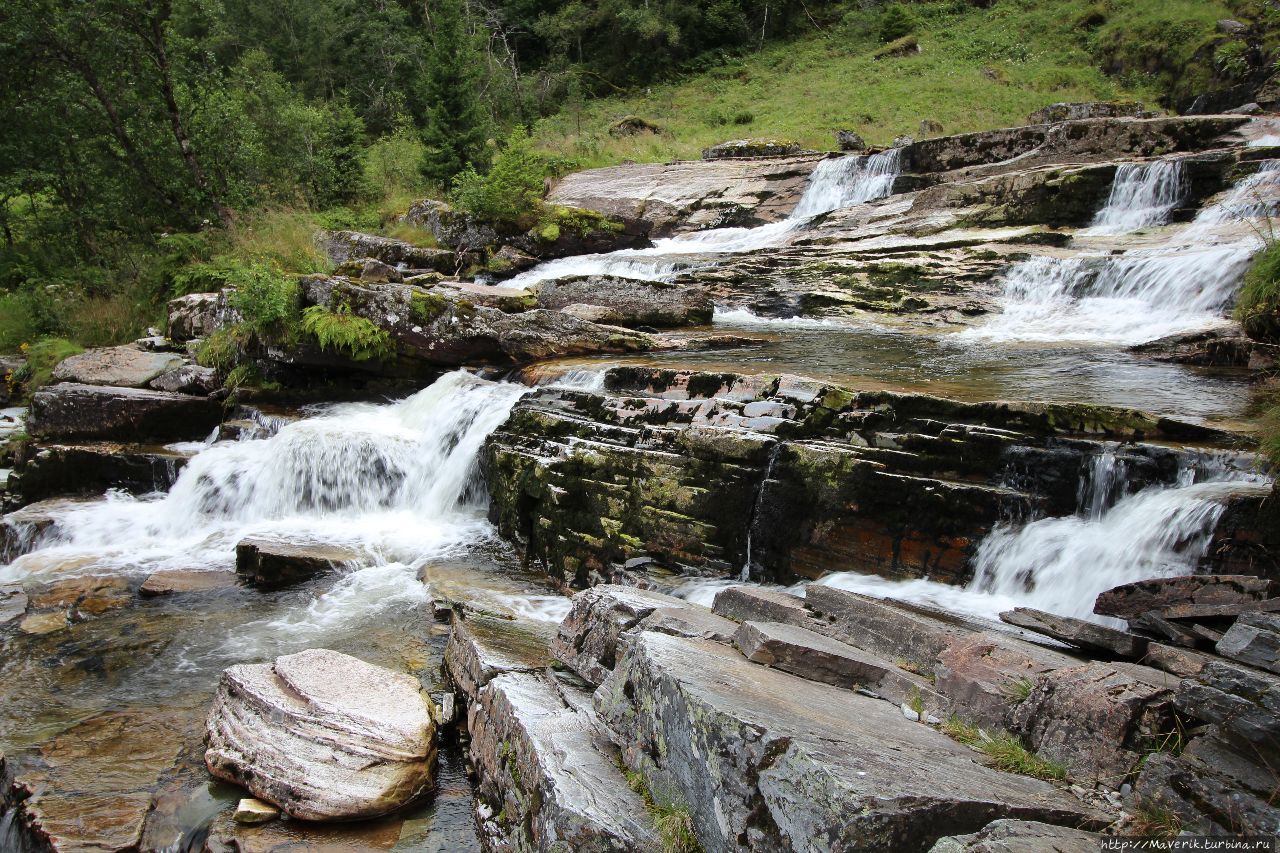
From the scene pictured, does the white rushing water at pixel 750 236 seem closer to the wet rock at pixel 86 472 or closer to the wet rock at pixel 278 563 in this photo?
the wet rock at pixel 86 472

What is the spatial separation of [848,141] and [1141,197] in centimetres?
1316

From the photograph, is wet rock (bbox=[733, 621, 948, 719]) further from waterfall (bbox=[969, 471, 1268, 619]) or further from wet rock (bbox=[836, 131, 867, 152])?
wet rock (bbox=[836, 131, 867, 152])

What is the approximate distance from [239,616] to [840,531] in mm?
5876

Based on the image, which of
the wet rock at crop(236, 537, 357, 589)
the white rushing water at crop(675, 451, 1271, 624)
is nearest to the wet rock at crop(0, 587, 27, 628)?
the wet rock at crop(236, 537, 357, 589)

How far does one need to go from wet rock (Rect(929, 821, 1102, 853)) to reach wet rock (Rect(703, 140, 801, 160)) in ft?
76.7

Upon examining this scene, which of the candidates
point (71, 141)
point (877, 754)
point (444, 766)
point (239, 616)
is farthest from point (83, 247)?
point (877, 754)

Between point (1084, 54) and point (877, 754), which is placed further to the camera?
point (1084, 54)

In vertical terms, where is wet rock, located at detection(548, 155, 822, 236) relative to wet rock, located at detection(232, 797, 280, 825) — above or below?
above

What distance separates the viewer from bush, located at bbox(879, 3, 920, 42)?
36.4 metres

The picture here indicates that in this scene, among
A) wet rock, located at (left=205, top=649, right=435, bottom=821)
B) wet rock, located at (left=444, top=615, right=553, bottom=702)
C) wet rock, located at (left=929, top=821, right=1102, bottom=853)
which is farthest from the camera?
wet rock, located at (left=444, top=615, right=553, bottom=702)

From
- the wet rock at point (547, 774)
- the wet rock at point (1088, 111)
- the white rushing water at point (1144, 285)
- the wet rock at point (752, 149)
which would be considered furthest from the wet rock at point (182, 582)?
the wet rock at point (1088, 111)

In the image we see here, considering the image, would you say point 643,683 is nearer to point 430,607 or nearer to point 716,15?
point 430,607

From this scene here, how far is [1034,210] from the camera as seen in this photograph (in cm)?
1452

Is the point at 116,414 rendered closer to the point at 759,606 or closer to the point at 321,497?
the point at 321,497
